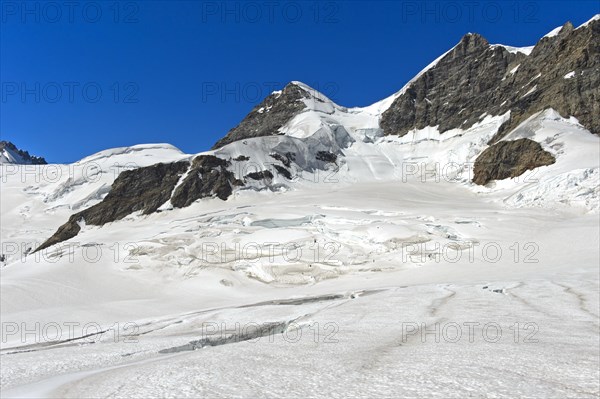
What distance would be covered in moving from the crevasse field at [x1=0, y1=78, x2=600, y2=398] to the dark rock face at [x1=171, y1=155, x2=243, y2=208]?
5.47ft

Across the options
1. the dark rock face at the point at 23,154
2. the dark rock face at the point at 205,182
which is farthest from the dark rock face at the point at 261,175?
the dark rock face at the point at 23,154

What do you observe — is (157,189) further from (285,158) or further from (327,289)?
(327,289)

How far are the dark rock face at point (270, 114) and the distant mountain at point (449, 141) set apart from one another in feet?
2.70

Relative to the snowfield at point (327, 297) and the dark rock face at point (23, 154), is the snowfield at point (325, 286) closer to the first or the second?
the snowfield at point (327, 297)

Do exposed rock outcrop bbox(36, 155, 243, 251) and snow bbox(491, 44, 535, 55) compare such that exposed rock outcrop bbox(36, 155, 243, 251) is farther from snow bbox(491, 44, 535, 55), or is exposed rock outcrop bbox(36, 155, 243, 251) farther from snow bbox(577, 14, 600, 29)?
snow bbox(491, 44, 535, 55)

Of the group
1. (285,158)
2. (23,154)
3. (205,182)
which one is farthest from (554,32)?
(23,154)

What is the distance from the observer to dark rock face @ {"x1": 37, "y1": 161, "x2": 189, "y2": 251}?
60375 millimetres

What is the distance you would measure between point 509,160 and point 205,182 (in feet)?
142

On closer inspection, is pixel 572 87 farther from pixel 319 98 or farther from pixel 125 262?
pixel 125 262

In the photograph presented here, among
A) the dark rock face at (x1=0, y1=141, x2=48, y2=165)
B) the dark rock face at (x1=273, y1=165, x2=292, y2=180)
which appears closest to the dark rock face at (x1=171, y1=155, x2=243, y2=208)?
the dark rock face at (x1=273, y1=165, x2=292, y2=180)

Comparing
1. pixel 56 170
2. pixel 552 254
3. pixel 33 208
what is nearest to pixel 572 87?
pixel 552 254

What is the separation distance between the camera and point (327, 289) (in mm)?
20609

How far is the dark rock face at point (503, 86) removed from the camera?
69.6m

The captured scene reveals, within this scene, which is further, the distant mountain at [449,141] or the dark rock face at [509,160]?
the distant mountain at [449,141]
